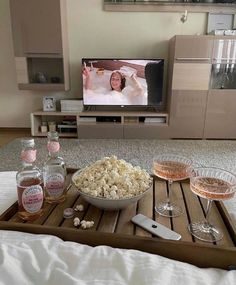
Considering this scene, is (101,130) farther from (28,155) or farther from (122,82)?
(28,155)

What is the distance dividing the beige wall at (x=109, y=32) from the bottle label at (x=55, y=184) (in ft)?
9.23

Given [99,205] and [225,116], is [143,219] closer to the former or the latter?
[99,205]

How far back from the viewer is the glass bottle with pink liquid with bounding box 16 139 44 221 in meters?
0.77

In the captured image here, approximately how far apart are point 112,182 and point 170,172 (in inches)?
8.4

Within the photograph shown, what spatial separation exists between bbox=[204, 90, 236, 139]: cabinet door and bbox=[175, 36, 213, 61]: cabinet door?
1.50 ft

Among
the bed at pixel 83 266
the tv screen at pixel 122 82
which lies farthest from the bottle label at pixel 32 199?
the tv screen at pixel 122 82

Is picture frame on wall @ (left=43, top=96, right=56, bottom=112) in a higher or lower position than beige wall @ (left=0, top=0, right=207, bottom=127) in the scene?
lower

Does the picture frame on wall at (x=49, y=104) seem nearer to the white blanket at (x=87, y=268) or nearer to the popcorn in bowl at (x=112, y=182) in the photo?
the popcorn in bowl at (x=112, y=182)

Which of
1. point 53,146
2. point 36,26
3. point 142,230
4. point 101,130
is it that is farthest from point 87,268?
point 36,26

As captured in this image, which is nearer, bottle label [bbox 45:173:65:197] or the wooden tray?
the wooden tray

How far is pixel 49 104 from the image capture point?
3.40 m

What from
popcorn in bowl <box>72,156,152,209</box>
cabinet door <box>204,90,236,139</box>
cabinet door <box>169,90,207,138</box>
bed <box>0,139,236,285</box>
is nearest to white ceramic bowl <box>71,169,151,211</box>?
popcorn in bowl <box>72,156,152,209</box>

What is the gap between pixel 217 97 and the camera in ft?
10.2

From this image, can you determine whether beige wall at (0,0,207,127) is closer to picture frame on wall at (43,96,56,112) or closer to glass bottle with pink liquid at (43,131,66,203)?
picture frame on wall at (43,96,56,112)
